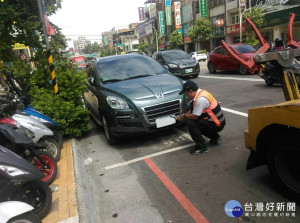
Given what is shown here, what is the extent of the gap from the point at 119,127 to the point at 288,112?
3.03 meters

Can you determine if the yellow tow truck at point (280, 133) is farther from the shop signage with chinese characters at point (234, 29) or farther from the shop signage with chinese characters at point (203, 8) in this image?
the shop signage with chinese characters at point (203, 8)

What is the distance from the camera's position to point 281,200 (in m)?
2.89

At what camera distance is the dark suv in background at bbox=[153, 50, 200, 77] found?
43.8 ft

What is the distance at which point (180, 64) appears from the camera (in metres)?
13.4

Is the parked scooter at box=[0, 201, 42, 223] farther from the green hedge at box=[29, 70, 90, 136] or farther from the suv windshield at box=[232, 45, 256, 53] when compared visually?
the suv windshield at box=[232, 45, 256, 53]

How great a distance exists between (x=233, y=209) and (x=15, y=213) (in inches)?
84.5

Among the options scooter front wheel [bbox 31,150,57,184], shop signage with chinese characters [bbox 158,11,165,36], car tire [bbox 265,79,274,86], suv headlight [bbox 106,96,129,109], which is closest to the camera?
scooter front wheel [bbox 31,150,57,184]

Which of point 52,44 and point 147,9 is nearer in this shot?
point 52,44

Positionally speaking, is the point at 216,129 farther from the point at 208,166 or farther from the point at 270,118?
the point at 270,118

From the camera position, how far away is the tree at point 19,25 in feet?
18.8

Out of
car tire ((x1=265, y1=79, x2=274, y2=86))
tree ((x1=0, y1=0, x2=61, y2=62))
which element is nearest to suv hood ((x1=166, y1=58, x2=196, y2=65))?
car tire ((x1=265, y1=79, x2=274, y2=86))

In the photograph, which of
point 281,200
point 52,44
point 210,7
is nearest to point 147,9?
point 210,7

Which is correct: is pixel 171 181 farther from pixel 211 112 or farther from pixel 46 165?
pixel 46 165

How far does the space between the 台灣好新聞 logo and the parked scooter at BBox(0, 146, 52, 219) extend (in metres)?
1.99
